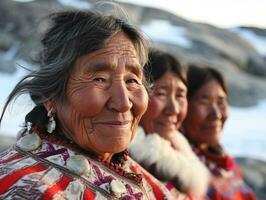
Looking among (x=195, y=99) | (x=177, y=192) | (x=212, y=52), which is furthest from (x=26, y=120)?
Result: (x=212, y=52)

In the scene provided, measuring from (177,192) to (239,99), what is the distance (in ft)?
42.7

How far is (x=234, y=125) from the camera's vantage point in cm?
1325

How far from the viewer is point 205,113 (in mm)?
3748

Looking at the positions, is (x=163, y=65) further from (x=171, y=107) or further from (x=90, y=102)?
(x=90, y=102)

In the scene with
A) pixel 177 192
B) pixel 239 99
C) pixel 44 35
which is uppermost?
pixel 44 35

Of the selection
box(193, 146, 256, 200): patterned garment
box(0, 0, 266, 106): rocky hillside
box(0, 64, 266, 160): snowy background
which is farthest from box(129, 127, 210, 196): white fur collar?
box(0, 0, 266, 106): rocky hillside

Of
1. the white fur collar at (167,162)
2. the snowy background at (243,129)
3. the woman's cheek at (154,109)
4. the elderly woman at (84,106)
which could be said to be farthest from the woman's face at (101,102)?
the snowy background at (243,129)

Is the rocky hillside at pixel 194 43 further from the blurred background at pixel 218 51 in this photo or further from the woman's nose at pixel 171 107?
the woman's nose at pixel 171 107

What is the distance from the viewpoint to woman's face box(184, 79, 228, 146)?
3750 millimetres

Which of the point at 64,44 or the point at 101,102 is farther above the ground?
the point at 64,44

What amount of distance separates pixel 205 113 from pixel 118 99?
1.84 metres

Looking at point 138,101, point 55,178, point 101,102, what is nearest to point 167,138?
point 138,101

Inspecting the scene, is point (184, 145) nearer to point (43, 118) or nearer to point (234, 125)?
point (43, 118)

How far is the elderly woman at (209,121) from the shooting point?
3.75 m
